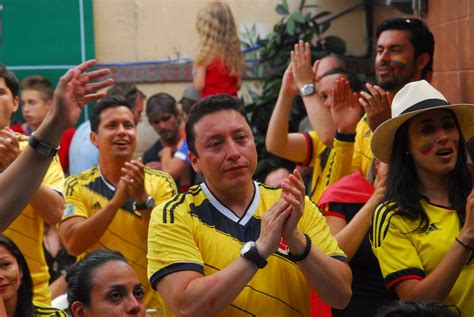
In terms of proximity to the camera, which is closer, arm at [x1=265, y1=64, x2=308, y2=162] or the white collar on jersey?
the white collar on jersey

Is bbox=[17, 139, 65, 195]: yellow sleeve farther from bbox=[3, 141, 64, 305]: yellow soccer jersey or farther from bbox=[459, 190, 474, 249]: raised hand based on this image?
bbox=[459, 190, 474, 249]: raised hand

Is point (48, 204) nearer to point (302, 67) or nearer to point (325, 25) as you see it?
point (302, 67)

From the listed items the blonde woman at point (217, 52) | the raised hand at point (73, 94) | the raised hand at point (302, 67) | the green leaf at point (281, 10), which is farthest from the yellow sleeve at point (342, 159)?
the green leaf at point (281, 10)

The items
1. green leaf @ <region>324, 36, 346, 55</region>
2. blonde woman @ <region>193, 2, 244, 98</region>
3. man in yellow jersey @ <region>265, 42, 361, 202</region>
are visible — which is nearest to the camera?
man in yellow jersey @ <region>265, 42, 361, 202</region>

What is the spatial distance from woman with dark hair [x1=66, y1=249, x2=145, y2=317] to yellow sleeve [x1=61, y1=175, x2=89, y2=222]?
133 cm

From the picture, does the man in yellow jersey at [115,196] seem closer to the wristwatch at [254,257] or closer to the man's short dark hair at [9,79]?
the man's short dark hair at [9,79]

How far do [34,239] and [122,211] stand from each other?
605 millimetres

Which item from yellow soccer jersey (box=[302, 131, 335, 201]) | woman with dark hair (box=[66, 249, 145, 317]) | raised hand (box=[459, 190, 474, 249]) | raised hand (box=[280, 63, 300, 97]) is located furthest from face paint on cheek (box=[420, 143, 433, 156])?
raised hand (box=[280, 63, 300, 97])

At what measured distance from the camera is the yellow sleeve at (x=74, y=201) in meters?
6.56

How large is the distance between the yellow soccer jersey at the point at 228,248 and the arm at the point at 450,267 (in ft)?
1.43

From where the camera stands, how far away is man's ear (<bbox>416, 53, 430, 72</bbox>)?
6.10 m

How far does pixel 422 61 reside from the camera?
6109mm

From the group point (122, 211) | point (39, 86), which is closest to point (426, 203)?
point (122, 211)

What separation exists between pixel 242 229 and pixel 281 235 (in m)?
0.35
